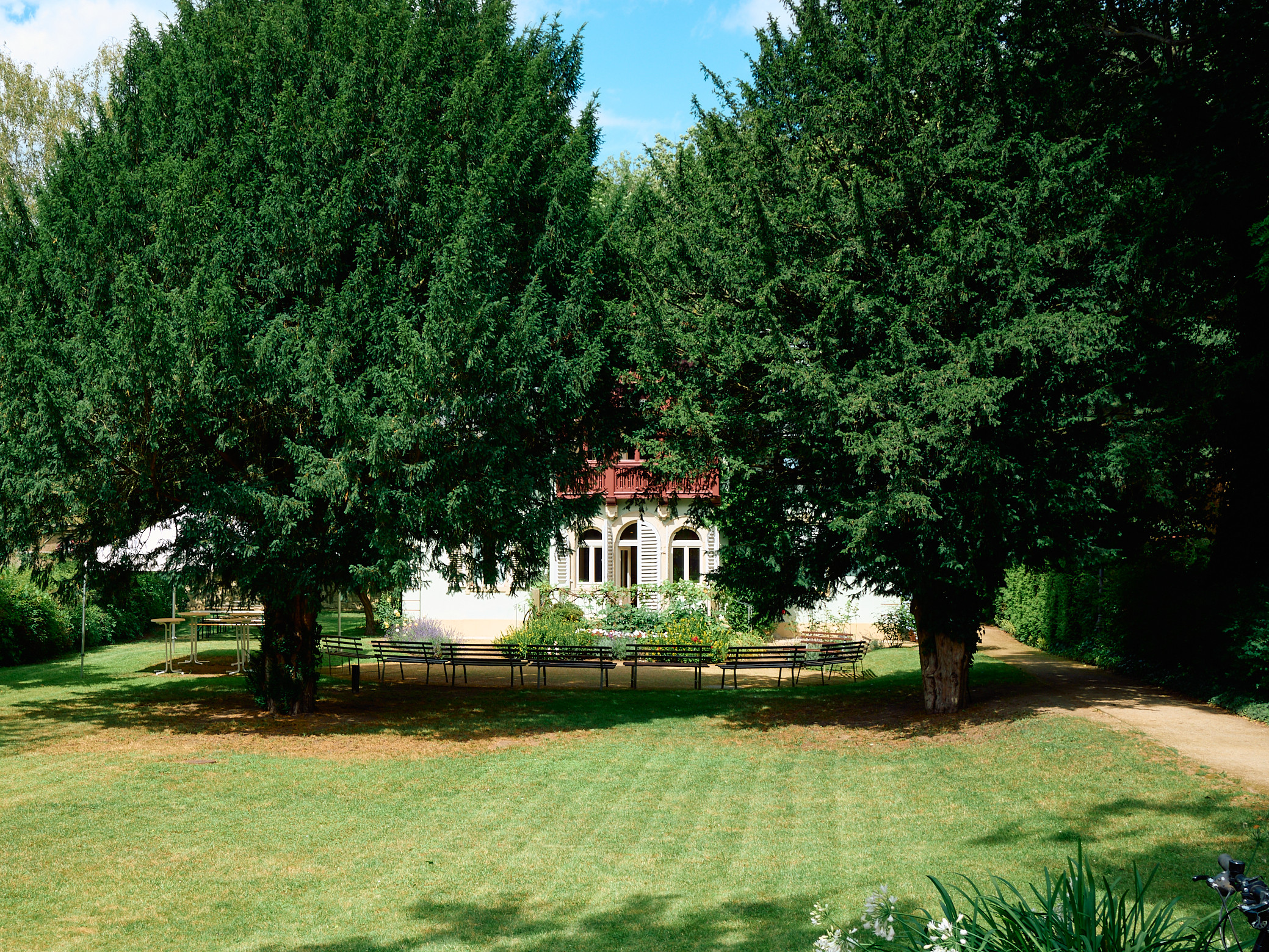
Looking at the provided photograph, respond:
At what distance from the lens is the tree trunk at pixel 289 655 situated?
1622 centimetres

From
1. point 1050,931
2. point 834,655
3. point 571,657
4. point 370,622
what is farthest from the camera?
point 370,622

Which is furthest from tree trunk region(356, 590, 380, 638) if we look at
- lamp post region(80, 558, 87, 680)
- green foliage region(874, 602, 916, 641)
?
green foliage region(874, 602, 916, 641)

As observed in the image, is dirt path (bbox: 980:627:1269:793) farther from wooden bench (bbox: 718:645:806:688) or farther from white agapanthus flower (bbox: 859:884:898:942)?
Answer: white agapanthus flower (bbox: 859:884:898:942)

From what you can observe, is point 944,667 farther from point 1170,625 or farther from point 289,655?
point 289,655

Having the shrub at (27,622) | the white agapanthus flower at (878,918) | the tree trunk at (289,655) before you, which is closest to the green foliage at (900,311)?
the tree trunk at (289,655)

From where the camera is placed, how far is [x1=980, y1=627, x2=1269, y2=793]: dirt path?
34.8 feet

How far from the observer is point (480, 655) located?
70.1 feet

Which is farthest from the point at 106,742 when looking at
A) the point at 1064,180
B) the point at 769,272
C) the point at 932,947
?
the point at 1064,180

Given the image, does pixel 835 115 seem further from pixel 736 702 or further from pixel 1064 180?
pixel 736 702

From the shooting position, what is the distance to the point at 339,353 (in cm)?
1375

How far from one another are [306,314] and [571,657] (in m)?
9.61

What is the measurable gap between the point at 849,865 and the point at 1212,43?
1302 cm

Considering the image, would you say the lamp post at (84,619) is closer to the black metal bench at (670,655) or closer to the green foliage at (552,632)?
the green foliage at (552,632)

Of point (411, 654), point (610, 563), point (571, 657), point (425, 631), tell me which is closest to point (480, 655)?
point (411, 654)
